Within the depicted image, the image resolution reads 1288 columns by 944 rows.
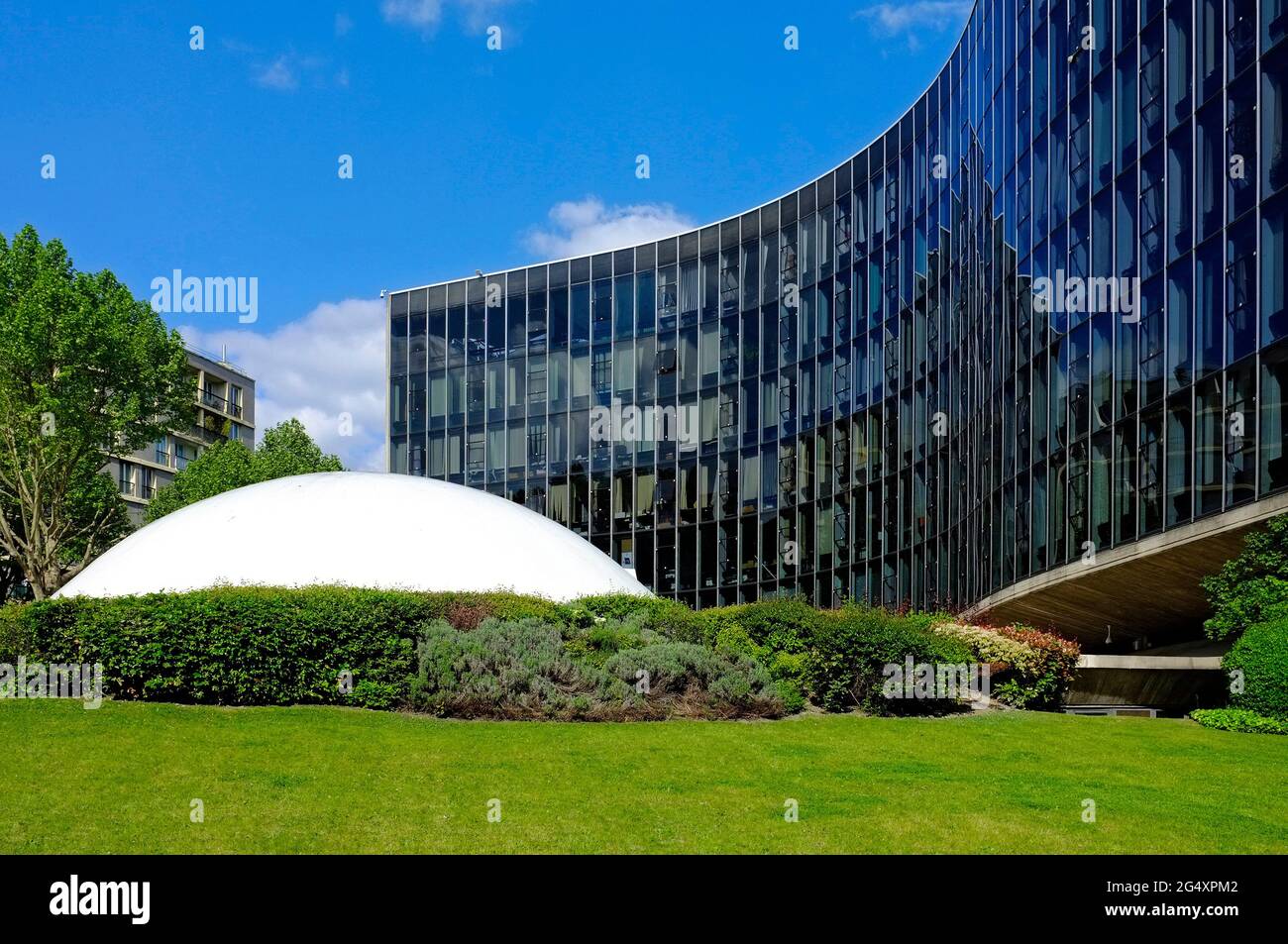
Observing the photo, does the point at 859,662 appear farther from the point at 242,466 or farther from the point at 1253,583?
the point at 242,466

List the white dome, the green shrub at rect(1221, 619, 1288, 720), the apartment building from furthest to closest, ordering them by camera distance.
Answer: the apartment building, the white dome, the green shrub at rect(1221, 619, 1288, 720)

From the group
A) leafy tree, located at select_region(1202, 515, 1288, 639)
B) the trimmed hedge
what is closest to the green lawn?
the trimmed hedge

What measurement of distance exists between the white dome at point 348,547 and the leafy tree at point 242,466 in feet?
62.2

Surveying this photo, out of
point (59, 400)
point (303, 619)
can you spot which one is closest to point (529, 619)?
point (303, 619)

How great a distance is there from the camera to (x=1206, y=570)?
24.4m

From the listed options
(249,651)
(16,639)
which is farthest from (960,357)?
(16,639)

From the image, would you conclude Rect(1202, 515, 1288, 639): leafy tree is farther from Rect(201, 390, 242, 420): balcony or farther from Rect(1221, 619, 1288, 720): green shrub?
Rect(201, 390, 242, 420): balcony

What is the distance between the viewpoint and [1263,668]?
19031 millimetres

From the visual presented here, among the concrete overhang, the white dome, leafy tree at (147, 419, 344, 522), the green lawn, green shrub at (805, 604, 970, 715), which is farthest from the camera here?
leafy tree at (147, 419, 344, 522)

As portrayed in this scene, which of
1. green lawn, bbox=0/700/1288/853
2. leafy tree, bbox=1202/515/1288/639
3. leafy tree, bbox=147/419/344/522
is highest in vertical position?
leafy tree, bbox=147/419/344/522

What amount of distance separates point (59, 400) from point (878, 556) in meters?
26.5

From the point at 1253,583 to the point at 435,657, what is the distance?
13.2 m

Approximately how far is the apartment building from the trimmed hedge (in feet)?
199

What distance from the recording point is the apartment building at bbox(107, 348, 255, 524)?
8194 centimetres
